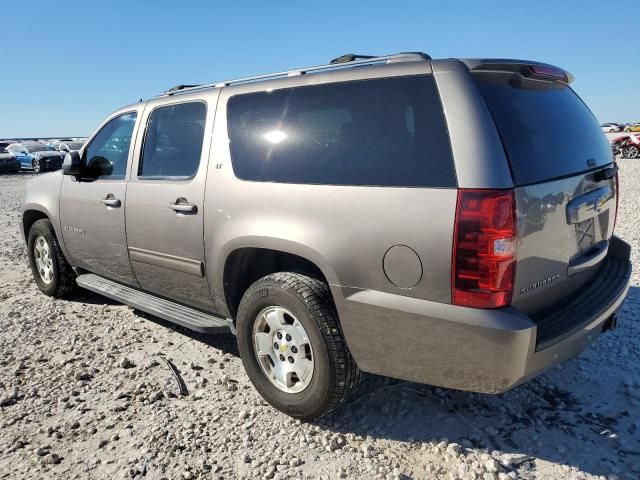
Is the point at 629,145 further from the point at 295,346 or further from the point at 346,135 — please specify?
the point at 295,346

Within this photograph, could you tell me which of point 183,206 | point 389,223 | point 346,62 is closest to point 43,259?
point 183,206

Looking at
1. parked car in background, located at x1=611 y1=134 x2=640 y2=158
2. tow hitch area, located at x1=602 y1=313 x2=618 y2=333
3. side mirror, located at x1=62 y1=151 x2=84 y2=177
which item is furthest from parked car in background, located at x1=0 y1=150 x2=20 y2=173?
parked car in background, located at x1=611 y1=134 x2=640 y2=158

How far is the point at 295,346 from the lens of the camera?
274 centimetres

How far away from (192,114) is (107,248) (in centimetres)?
141

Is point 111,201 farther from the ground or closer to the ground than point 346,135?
closer to the ground

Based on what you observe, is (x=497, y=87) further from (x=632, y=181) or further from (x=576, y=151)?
(x=632, y=181)

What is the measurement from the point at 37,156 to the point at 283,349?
89.8 ft

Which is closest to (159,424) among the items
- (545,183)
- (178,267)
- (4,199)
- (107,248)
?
(178,267)

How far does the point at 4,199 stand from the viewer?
1462 centimetres

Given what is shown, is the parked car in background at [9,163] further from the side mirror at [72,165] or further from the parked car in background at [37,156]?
the side mirror at [72,165]

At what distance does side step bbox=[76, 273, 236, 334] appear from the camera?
321cm

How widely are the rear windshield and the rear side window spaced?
279mm

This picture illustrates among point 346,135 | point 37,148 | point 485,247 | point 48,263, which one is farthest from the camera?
point 37,148

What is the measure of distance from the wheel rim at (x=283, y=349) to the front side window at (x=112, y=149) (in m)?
1.90
